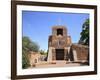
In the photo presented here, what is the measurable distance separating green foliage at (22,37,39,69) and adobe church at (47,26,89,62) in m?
0.16

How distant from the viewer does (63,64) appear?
7.11 feet

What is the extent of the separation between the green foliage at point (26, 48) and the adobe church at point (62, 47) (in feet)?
0.54

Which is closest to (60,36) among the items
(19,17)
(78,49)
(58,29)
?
(58,29)

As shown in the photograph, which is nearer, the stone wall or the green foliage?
the green foliage

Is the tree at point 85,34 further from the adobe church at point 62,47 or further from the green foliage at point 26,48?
the green foliage at point 26,48

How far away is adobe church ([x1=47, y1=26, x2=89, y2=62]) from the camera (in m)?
2.14

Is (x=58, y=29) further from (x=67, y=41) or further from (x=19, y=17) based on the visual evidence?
(x=19, y=17)

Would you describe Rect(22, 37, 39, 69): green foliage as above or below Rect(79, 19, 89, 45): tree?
below

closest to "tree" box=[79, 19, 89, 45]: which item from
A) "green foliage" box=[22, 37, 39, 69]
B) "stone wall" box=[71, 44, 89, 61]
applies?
"stone wall" box=[71, 44, 89, 61]

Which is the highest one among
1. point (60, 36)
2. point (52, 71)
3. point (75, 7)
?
point (75, 7)

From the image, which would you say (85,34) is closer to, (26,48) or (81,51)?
(81,51)

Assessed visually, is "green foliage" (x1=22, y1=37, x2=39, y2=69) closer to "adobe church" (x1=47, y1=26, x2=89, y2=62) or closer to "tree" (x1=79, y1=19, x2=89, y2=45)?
"adobe church" (x1=47, y1=26, x2=89, y2=62)

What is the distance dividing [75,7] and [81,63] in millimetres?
594

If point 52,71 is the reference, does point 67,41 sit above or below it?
above
